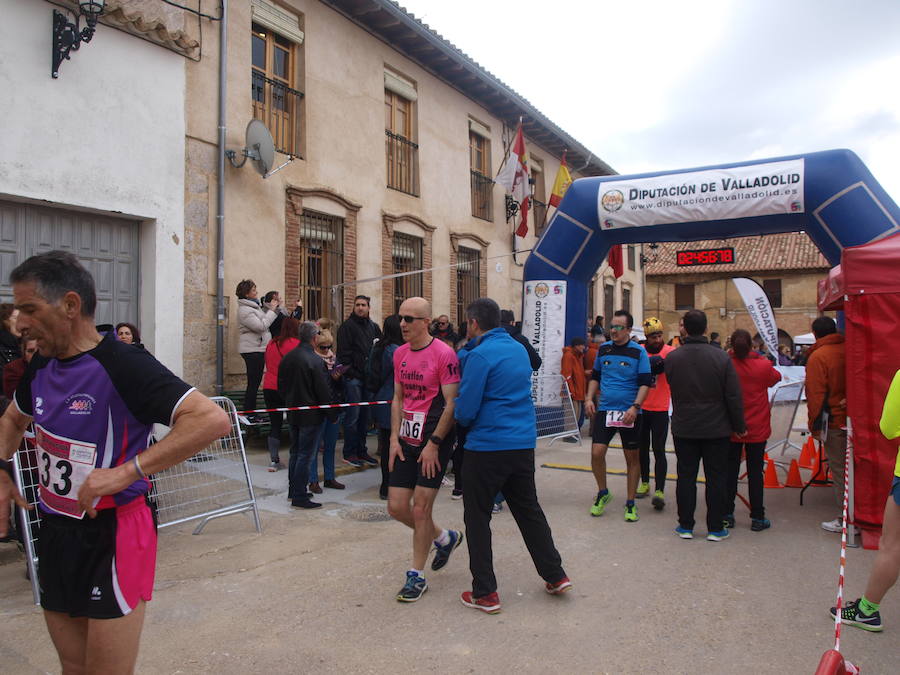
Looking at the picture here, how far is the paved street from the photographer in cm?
350

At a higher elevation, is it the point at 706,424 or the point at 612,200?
the point at 612,200

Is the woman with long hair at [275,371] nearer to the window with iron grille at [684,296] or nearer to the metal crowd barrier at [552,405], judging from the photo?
the metal crowd barrier at [552,405]

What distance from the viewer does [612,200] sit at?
10156 millimetres

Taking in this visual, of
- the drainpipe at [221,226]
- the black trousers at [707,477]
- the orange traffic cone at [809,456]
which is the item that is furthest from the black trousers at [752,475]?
the drainpipe at [221,226]

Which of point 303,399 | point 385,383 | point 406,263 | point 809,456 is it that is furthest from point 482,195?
point 303,399

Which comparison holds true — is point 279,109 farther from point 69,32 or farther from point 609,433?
point 609,433

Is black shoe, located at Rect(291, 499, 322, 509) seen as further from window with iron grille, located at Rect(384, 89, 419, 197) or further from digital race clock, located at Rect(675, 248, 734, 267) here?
digital race clock, located at Rect(675, 248, 734, 267)

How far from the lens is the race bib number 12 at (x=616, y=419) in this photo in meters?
6.12

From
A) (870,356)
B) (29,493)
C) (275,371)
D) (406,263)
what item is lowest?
(29,493)

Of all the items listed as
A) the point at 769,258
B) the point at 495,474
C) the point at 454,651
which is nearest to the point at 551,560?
the point at 495,474

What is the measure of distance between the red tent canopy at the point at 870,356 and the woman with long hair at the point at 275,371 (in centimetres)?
559

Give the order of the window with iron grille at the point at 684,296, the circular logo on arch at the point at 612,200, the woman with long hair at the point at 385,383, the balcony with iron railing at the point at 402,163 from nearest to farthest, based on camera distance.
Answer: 1. the woman with long hair at the point at 385,383
2. the circular logo on arch at the point at 612,200
3. the balcony with iron railing at the point at 402,163
4. the window with iron grille at the point at 684,296

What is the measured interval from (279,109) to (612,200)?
523 cm

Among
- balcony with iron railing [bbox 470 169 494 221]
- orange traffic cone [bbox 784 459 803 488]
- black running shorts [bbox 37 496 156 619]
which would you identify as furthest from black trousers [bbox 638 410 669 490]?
balcony with iron railing [bbox 470 169 494 221]
